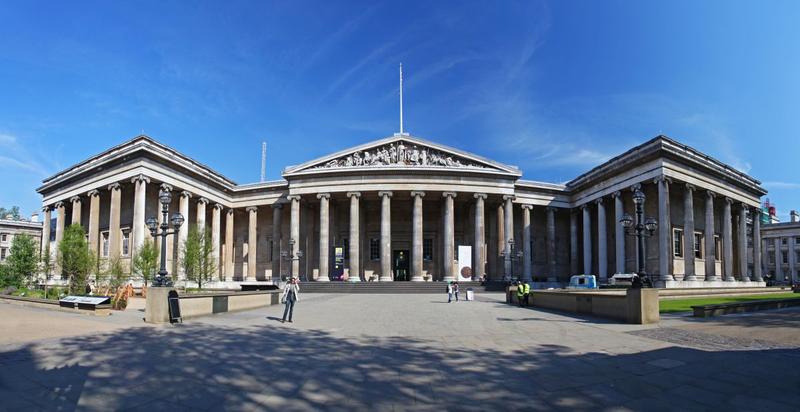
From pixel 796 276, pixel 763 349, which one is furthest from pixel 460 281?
pixel 796 276

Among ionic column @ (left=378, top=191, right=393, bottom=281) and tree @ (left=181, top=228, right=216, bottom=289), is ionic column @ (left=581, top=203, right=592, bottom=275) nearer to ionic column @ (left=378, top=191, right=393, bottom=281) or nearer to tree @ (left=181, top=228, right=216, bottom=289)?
ionic column @ (left=378, top=191, right=393, bottom=281)

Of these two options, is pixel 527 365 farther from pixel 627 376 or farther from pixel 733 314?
pixel 733 314

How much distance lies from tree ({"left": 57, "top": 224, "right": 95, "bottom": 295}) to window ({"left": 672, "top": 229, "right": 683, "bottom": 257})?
170ft

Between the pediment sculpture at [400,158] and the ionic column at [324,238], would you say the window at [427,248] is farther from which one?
the ionic column at [324,238]

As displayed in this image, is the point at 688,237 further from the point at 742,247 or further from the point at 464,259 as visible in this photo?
the point at 464,259

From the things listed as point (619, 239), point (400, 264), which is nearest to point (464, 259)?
point (400, 264)

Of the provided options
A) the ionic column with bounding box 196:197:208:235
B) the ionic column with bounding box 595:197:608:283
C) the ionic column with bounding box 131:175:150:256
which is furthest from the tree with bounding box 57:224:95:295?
the ionic column with bounding box 595:197:608:283

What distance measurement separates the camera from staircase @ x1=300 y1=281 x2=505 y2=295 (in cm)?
4191

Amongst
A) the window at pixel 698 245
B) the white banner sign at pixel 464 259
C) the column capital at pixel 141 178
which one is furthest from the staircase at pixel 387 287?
the window at pixel 698 245

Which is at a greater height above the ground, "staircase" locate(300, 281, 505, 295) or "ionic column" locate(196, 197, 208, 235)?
"ionic column" locate(196, 197, 208, 235)

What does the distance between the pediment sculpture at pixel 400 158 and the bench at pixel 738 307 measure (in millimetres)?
29748

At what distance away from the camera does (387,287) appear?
42469 mm

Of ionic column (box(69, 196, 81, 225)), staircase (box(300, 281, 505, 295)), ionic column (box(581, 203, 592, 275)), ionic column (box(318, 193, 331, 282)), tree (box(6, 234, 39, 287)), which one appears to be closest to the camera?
tree (box(6, 234, 39, 287))

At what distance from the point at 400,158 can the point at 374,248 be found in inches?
486
